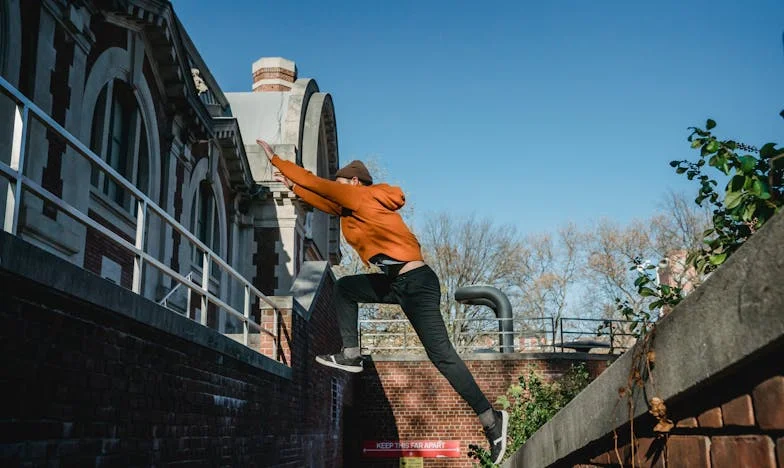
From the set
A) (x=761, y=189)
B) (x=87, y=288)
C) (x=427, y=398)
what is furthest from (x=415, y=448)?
(x=761, y=189)

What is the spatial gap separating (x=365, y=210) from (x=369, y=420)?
56.4ft

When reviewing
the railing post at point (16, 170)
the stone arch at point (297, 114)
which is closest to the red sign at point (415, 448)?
the stone arch at point (297, 114)

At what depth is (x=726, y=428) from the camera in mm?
2529

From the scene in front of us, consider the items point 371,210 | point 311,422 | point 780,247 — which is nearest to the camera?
point 780,247

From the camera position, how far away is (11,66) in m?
9.45

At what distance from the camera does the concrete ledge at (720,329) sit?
224 cm

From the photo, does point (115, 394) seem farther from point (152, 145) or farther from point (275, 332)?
point (152, 145)

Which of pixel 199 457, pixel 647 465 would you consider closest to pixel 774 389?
pixel 647 465

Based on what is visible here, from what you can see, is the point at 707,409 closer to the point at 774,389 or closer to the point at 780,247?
the point at 774,389

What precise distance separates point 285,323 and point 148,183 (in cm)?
507

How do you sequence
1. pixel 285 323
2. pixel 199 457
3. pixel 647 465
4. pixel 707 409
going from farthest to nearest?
pixel 285 323 → pixel 199 457 → pixel 647 465 → pixel 707 409

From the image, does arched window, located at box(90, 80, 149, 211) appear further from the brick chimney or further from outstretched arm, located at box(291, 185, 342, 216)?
the brick chimney

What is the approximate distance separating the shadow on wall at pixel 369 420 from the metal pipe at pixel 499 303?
4.15 metres

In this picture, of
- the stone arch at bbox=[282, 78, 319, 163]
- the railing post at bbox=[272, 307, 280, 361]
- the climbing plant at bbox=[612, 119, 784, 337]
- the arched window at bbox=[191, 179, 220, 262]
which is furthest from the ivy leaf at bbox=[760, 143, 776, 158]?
the stone arch at bbox=[282, 78, 319, 163]
